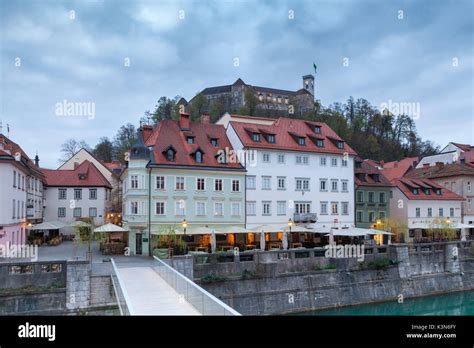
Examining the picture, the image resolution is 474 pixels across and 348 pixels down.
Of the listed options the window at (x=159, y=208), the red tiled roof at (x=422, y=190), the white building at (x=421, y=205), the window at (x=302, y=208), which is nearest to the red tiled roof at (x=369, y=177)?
the white building at (x=421, y=205)

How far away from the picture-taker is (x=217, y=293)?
80.1ft

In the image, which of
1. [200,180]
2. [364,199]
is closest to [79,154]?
[200,180]

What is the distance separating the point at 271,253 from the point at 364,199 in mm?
21180

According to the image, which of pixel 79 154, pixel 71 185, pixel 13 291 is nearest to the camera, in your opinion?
pixel 13 291

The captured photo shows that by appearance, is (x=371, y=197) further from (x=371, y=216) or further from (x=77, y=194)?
(x=77, y=194)

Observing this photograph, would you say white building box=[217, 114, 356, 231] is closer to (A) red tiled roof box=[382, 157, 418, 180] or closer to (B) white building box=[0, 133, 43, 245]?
(B) white building box=[0, 133, 43, 245]

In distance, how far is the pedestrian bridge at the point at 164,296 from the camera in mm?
12118

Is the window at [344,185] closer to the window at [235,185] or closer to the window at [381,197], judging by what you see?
the window at [381,197]

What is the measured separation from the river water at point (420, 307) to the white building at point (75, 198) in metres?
30.4

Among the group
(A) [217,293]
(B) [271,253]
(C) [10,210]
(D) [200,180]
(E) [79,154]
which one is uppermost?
(E) [79,154]
